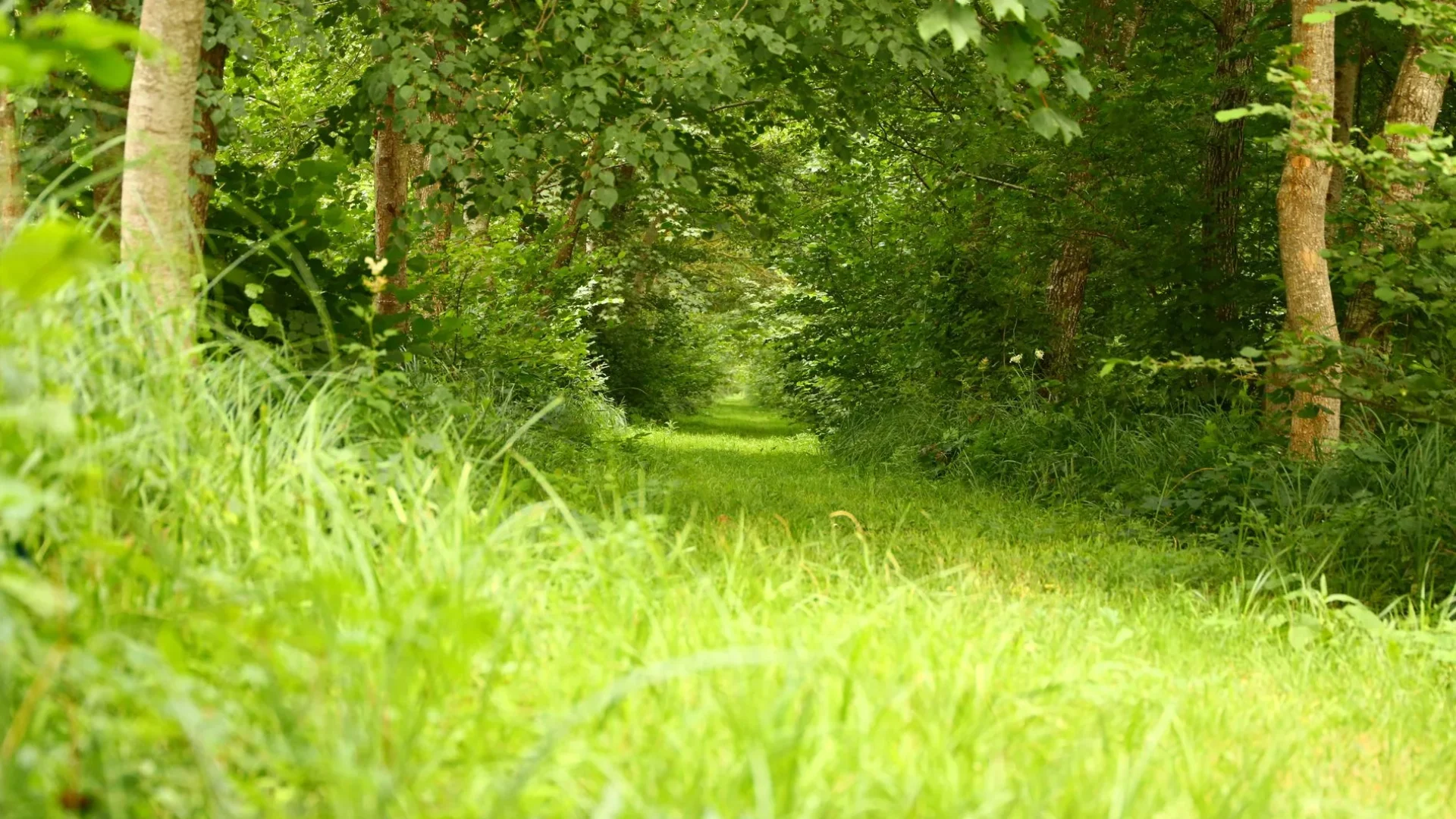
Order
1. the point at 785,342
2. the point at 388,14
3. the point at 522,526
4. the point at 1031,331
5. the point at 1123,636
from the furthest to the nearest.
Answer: the point at 785,342, the point at 1031,331, the point at 388,14, the point at 1123,636, the point at 522,526

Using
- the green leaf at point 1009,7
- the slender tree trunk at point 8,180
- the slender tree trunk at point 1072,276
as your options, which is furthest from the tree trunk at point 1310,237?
the slender tree trunk at point 8,180

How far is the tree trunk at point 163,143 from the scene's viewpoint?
3.47 meters

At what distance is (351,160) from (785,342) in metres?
11.0

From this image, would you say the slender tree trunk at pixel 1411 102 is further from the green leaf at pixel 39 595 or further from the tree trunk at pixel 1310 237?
the green leaf at pixel 39 595

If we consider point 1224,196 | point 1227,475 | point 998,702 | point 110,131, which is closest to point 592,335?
point 1224,196

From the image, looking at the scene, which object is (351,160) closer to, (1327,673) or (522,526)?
(522,526)

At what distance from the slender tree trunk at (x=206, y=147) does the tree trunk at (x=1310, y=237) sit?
5.21 m

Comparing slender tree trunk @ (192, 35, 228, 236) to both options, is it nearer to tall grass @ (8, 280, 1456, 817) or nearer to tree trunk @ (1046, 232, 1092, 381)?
tall grass @ (8, 280, 1456, 817)

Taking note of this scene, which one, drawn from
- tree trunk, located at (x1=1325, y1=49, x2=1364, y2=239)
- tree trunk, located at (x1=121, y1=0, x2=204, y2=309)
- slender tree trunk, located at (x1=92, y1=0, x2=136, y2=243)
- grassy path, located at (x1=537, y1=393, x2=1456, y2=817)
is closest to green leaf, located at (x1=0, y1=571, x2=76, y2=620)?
grassy path, located at (x1=537, y1=393, x2=1456, y2=817)

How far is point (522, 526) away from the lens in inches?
113

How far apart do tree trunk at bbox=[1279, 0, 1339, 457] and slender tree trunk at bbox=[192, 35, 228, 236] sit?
17.1ft

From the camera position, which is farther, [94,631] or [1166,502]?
[1166,502]

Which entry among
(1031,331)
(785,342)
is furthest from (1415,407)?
(785,342)

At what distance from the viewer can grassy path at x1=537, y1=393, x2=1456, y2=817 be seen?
1962 millimetres
